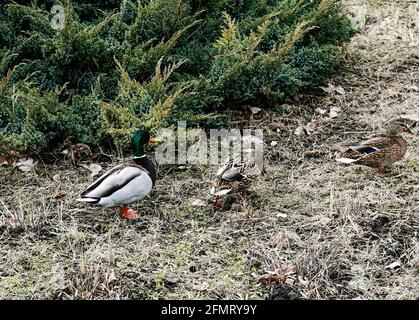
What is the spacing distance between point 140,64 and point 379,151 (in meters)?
2.20

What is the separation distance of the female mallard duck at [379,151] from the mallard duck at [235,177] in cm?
75

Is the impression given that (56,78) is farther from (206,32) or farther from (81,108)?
(206,32)

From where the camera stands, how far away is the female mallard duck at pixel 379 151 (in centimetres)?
454

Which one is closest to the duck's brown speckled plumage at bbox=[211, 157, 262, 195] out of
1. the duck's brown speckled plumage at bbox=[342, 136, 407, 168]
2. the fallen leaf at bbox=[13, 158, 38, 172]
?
the duck's brown speckled plumage at bbox=[342, 136, 407, 168]

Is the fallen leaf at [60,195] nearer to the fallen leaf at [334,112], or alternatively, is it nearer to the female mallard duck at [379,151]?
the female mallard duck at [379,151]

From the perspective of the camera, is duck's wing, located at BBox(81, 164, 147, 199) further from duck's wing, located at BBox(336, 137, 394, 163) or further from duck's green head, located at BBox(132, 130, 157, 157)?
duck's wing, located at BBox(336, 137, 394, 163)

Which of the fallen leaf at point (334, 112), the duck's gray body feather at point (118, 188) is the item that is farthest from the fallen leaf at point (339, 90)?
the duck's gray body feather at point (118, 188)

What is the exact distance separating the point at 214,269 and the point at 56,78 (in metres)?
2.58

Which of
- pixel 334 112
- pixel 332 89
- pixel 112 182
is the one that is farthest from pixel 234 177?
pixel 332 89

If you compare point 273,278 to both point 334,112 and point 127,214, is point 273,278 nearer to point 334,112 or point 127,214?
point 127,214

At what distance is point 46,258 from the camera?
3857mm

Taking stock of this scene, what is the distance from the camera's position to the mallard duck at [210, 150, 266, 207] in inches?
169

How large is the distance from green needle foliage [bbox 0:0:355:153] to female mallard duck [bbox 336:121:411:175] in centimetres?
119
